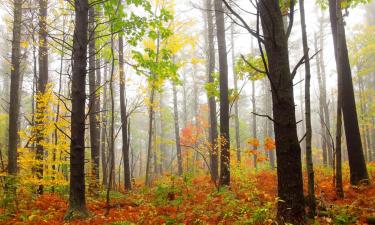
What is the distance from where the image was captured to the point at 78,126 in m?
6.90

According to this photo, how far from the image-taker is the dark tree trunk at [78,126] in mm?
6781

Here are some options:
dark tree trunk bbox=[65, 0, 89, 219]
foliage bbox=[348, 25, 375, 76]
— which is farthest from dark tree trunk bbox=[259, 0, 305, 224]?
foliage bbox=[348, 25, 375, 76]

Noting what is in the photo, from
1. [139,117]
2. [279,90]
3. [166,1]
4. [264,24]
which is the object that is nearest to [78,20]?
[264,24]

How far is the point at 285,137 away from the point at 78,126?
4732 mm

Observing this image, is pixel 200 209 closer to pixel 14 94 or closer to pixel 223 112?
pixel 223 112

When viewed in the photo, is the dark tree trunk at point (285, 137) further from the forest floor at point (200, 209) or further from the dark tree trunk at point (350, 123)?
the dark tree trunk at point (350, 123)

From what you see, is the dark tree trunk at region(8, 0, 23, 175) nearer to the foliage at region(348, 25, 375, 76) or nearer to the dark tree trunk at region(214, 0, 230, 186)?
the dark tree trunk at region(214, 0, 230, 186)

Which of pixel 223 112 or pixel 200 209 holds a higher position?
pixel 223 112

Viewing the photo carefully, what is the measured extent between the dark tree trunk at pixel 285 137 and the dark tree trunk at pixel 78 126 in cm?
453

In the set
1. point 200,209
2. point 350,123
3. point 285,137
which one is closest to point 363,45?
point 350,123

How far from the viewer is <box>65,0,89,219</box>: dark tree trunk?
6.78 metres

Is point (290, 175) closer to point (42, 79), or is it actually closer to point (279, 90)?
point (279, 90)

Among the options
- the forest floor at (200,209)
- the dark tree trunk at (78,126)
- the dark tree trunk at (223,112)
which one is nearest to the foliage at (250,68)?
the dark tree trunk at (223,112)

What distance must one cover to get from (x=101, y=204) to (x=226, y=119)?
5317mm
